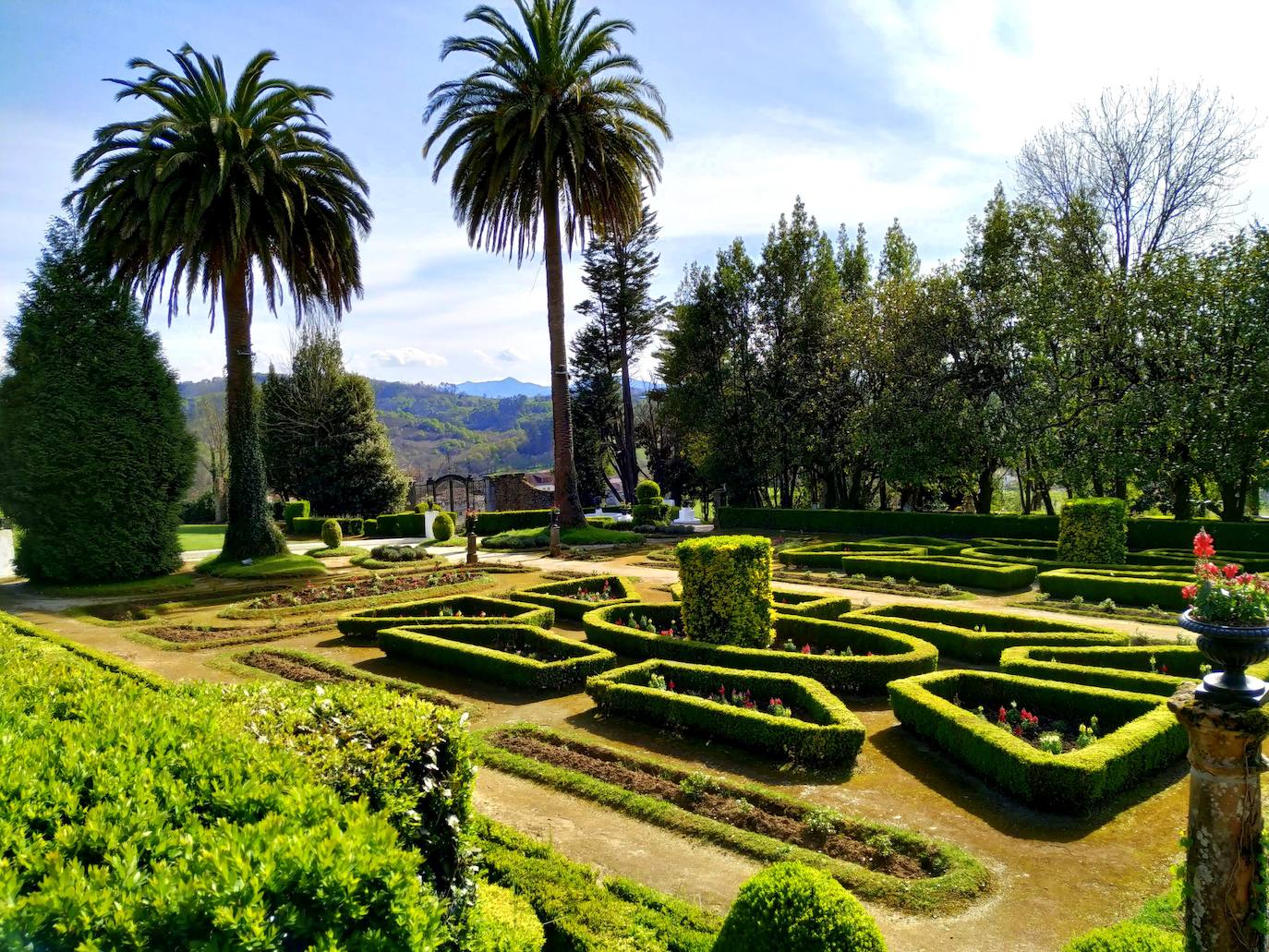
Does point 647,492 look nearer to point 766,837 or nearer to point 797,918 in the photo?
point 766,837

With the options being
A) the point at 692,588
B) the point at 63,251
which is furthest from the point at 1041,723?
the point at 63,251

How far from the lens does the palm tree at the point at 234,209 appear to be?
19578mm

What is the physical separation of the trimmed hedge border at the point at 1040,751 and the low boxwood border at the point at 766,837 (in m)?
1.27

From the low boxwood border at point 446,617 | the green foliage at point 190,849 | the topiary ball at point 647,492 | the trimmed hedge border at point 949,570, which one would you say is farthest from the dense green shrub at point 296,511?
the green foliage at point 190,849

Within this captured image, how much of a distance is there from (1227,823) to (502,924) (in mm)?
3692

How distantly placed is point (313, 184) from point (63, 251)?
671cm

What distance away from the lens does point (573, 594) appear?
16219mm

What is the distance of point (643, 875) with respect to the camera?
17.6 feet

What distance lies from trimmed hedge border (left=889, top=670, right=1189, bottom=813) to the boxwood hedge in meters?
6.62

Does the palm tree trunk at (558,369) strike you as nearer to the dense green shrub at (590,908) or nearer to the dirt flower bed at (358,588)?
the dirt flower bed at (358,588)

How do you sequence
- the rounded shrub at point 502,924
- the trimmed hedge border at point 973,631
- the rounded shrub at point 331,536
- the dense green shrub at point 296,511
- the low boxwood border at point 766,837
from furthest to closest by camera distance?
the dense green shrub at point 296,511
the rounded shrub at point 331,536
the trimmed hedge border at point 973,631
the low boxwood border at point 766,837
the rounded shrub at point 502,924

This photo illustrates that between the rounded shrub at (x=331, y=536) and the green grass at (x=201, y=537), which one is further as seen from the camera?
the green grass at (x=201, y=537)

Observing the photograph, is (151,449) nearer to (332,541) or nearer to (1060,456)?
(332,541)

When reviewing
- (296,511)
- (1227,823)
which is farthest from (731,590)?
(296,511)
